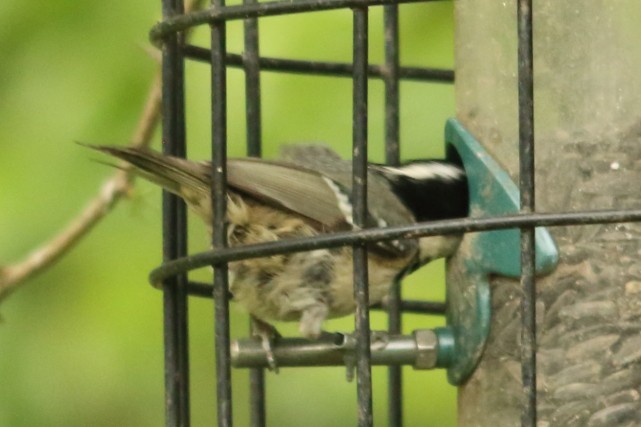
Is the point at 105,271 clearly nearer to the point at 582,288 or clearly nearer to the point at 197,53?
the point at 197,53

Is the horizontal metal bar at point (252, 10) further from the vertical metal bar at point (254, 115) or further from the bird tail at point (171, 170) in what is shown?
the vertical metal bar at point (254, 115)

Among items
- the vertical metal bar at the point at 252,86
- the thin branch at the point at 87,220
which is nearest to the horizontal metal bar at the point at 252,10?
the vertical metal bar at the point at 252,86

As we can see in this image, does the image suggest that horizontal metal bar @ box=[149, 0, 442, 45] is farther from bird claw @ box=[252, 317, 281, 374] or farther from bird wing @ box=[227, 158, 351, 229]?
bird claw @ box=[252, 317, 281, 374]

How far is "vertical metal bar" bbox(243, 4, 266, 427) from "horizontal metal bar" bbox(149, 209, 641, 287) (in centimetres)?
73

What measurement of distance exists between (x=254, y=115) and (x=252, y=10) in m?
0.76

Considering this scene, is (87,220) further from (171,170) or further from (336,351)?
(336,351)

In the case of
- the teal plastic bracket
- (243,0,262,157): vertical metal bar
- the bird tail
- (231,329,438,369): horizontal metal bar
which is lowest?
(231,329,438,369): horizontal metal bar

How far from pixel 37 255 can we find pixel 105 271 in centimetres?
40

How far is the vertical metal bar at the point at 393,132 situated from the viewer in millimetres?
3643

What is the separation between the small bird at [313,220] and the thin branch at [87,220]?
0.58 m

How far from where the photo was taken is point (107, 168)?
3.99 metres

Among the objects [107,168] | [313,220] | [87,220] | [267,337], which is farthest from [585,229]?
[107,168]

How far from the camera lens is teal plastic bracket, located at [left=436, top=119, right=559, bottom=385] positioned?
297cm

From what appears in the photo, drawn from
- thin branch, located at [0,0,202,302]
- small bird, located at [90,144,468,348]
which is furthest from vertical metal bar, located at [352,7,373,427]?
thin branch, located at [0,0,202,302]
